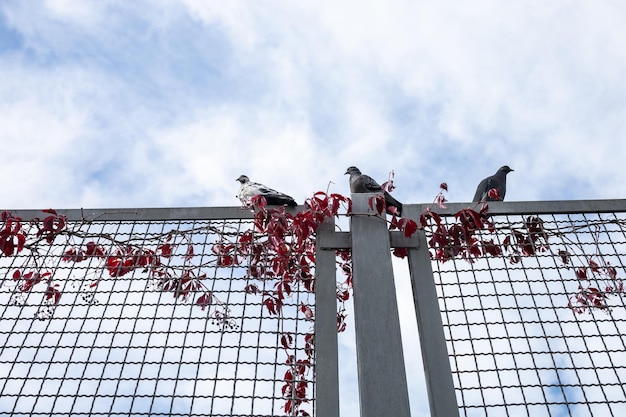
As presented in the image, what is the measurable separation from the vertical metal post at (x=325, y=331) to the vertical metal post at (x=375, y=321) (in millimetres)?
72

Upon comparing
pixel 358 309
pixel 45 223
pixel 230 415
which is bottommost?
pixel 230 415

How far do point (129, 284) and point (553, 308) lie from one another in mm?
1423

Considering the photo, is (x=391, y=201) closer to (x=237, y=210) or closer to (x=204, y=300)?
(x=237, y=210)

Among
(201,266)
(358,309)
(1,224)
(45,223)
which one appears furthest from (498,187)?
(1,224)

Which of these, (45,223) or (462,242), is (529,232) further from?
(45,223)

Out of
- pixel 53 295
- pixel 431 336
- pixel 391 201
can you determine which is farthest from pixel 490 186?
pixel 53 295

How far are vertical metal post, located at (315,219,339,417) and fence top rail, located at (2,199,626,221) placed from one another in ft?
0.84

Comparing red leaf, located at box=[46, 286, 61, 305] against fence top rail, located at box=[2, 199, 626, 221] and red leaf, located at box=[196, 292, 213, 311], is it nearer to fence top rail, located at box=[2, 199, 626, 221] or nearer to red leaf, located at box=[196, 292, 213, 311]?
fence top rail, located at box=[2, 199, 626, 221]

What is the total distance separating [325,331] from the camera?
1556 mm

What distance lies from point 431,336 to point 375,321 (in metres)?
0.18

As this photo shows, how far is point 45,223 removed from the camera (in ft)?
6.47

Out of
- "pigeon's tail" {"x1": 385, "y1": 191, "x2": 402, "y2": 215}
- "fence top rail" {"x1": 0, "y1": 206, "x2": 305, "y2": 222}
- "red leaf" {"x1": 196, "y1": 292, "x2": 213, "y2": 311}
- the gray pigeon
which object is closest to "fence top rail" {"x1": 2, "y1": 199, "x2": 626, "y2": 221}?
"fence top rail" {"x1": 0, "y1": 206, "x2": 305, "y2": 222}

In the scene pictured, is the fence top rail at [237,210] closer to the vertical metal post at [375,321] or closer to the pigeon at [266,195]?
the pigeon at [266,195]

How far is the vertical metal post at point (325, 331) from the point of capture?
1430 millimetres
